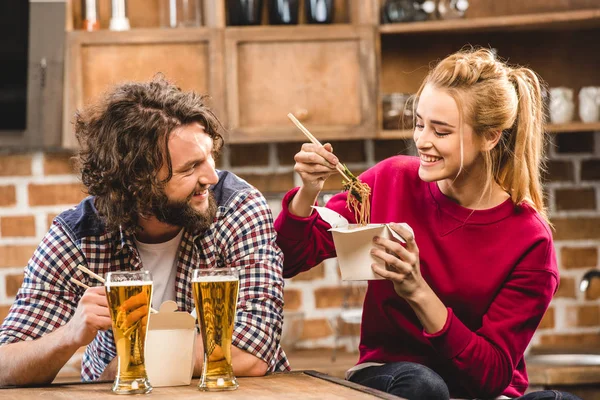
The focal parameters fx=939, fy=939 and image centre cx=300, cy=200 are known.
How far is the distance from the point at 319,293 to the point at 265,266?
5.17ft

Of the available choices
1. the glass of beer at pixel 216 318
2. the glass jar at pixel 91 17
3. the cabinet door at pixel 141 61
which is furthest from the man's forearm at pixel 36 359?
the glass jar at pixel 91 17

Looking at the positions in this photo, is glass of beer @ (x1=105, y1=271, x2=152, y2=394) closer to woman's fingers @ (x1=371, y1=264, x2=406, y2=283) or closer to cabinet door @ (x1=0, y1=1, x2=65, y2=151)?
woman's fingers @ (x1=371, y1=264, x2=406, y2=283)

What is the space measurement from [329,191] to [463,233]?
139 cm

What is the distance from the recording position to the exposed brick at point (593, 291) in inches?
142

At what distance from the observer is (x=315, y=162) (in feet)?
6.67

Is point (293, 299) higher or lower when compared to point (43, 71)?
lower

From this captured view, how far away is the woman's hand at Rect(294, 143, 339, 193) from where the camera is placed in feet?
6.63

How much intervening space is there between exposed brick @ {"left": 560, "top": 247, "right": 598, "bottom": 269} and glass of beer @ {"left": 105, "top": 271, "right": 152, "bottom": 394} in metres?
2.36

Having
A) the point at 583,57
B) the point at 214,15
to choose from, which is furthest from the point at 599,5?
the point at 214,15

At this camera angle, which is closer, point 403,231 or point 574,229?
point 403,231

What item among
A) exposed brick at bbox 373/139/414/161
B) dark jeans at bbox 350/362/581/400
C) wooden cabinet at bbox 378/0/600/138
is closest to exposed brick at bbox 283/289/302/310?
exposed brick at bbox 373/139/414/161

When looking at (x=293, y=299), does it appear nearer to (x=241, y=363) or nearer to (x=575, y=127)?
(x=575, y=127)

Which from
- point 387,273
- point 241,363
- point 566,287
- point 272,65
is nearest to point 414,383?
point 387,273

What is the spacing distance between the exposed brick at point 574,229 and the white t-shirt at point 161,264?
1935 mm
